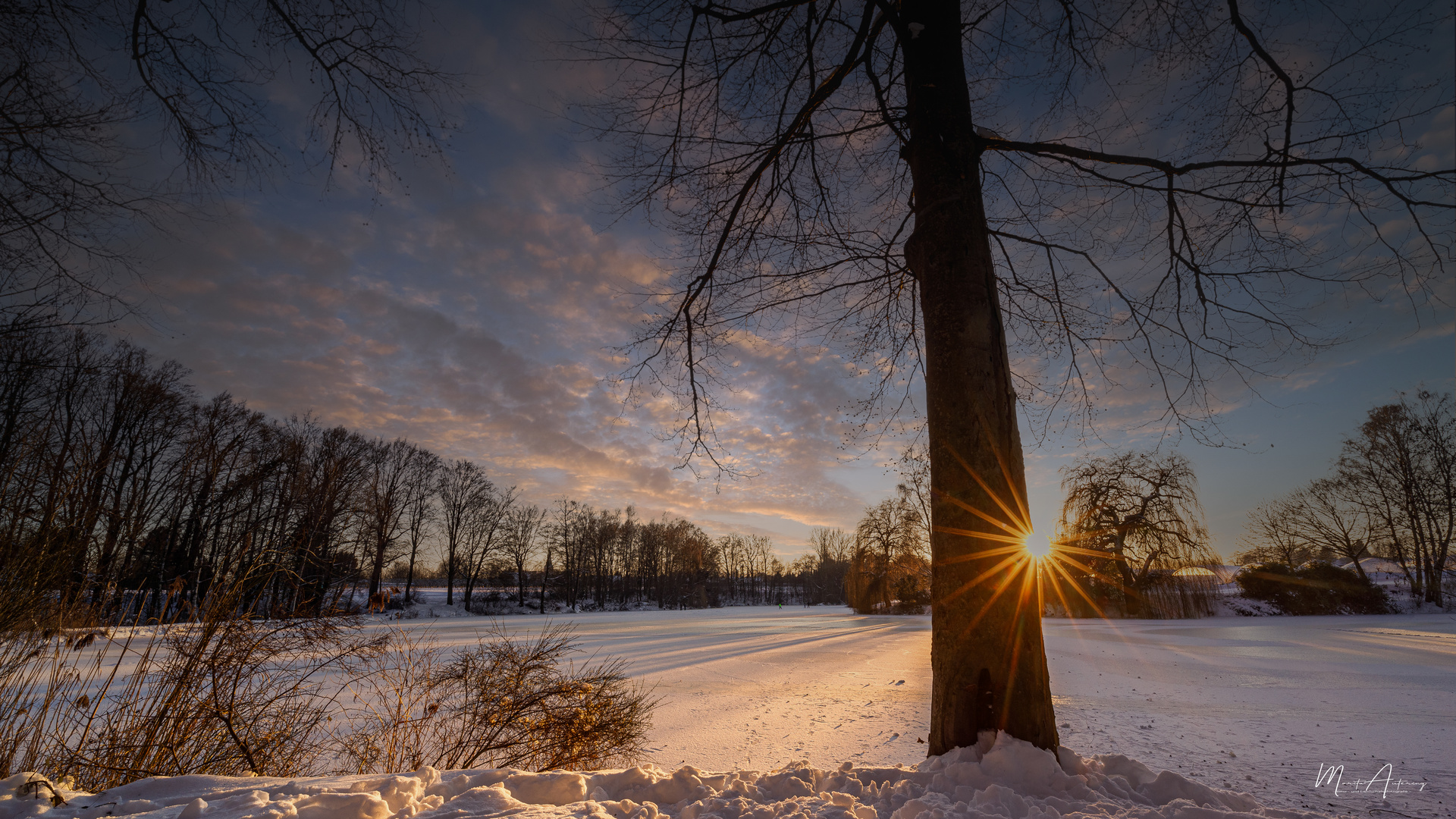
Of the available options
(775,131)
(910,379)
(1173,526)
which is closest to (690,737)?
(910,379)

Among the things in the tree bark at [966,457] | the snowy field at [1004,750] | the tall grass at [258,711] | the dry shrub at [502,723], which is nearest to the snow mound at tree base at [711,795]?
the snowy field at [1004,750]

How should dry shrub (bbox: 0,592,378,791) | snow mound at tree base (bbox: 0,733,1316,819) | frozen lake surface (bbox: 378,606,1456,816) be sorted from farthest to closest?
frozen lake surface (bbox: 378,606,1456,816)
dry shrub (bbox: 0,592,378,791)
snow mound at tree base (bbox: 0,733,1316,819)

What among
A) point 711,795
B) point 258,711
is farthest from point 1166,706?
point 258,711

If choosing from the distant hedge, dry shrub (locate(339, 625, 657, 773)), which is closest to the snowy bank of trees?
the distant hedge

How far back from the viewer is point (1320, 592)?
64.3ft

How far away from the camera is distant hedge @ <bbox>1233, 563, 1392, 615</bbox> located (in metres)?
19.5

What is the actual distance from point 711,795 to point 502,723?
3453mm

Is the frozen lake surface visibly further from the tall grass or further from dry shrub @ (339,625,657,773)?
the tall grass

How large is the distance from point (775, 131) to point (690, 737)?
5.56 m

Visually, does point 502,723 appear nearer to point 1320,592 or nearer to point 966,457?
point 966,457

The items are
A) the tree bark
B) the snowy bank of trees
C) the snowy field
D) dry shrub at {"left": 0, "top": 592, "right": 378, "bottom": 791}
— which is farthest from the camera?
the snowy bank of trees

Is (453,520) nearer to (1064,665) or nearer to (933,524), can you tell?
(1064,665)

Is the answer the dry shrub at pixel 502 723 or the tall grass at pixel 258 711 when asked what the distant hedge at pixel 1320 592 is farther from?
the dry shrub at pixel 502 723

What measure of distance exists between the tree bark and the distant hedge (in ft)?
86.5
